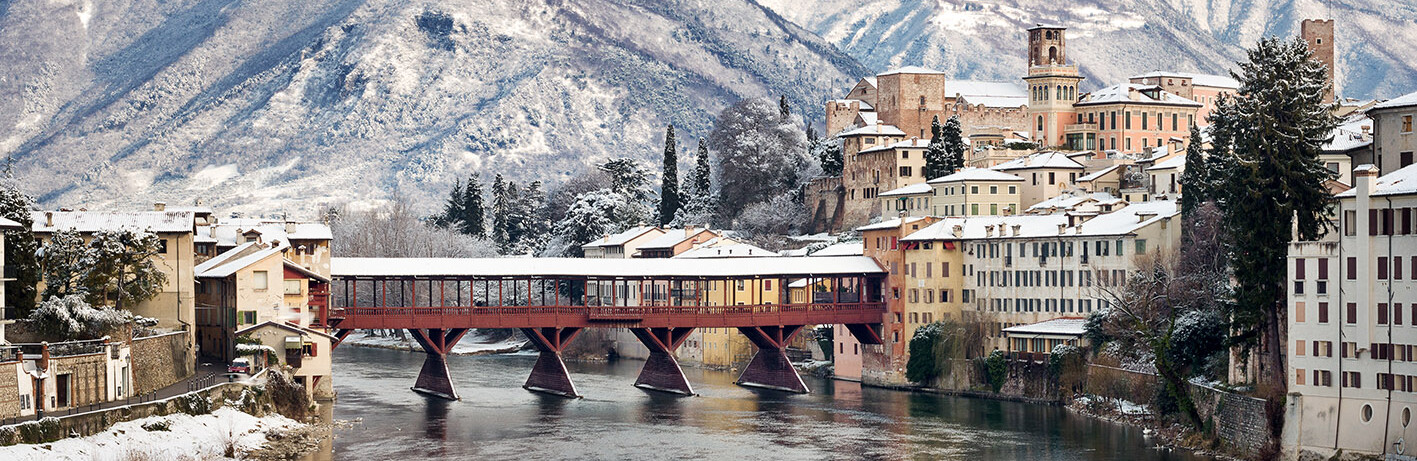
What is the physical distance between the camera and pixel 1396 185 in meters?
61.4

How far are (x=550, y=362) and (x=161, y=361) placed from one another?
2873cm

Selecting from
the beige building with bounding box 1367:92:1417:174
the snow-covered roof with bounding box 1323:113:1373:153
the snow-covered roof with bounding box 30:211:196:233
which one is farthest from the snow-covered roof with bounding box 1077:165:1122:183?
the snow-covered roof with bounding box 30:211:196:233

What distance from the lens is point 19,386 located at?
5762 centimetres

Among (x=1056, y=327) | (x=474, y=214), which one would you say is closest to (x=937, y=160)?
(x=474, y=214)

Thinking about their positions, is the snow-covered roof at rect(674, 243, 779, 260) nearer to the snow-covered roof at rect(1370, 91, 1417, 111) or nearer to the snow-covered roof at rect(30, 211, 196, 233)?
the snow-covered roof at rect(30, 211, 196, 233)

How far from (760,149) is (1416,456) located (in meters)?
101

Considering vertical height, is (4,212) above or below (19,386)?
above

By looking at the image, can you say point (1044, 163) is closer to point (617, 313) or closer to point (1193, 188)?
point (1193, 188)

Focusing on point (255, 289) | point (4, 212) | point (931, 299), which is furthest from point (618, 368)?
point (4, 212)

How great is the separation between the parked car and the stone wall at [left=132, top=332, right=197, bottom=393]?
4.78ft

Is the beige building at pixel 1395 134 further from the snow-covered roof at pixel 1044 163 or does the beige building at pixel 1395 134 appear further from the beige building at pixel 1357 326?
the snow-covered roof at pixel 1044 163

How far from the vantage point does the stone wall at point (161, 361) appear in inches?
2672

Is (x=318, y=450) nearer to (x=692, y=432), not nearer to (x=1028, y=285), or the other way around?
(x=692, y=432)

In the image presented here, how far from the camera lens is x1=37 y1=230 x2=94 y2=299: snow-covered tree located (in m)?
75.3
